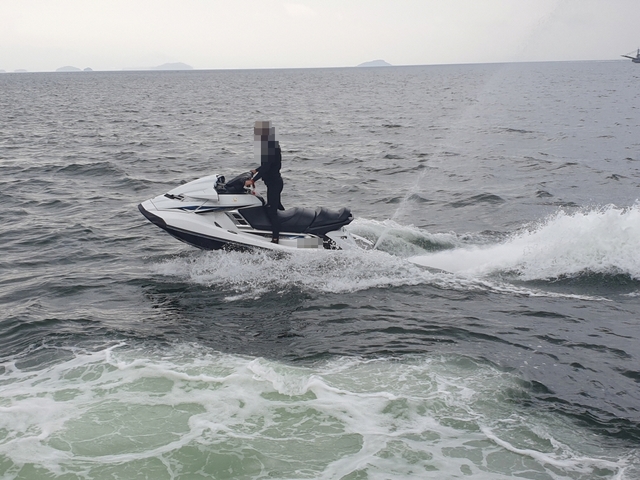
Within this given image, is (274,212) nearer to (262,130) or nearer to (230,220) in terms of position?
(230,220)

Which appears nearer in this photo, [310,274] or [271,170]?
[271,170]

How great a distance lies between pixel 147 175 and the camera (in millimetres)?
19828

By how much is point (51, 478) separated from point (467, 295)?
6232mm

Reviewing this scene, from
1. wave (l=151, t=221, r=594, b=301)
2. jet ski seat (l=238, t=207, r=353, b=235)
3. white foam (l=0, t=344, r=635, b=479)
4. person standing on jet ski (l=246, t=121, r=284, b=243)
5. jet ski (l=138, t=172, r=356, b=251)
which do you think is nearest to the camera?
white foam (l=0, t=344, r=635, b=479)

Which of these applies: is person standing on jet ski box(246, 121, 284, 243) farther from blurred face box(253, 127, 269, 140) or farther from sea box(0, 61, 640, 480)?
sea box(0, 61, 640, 480)

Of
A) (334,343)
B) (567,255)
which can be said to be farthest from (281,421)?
(567,255)

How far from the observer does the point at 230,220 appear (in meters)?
10.1

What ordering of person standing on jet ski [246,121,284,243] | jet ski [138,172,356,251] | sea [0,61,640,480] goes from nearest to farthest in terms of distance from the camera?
sea [0,61,640,480] < person standing on jet ski [246,121,284,243] < jet ski [138,172,356,251]

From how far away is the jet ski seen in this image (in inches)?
393

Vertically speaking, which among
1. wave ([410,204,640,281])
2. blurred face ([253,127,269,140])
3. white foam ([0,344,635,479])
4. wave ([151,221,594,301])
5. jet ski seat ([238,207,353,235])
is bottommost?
white foam ([0,344,635,479])

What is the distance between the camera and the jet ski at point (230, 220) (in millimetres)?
9984

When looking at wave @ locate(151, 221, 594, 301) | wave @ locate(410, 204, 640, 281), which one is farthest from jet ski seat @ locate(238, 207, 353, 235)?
wave @ locate(410, 204, 640, 281)

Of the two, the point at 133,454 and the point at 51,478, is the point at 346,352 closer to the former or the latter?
the point at 133,454

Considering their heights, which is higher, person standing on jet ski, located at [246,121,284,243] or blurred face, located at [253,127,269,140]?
blurred face, located at [253,127,269,140]
